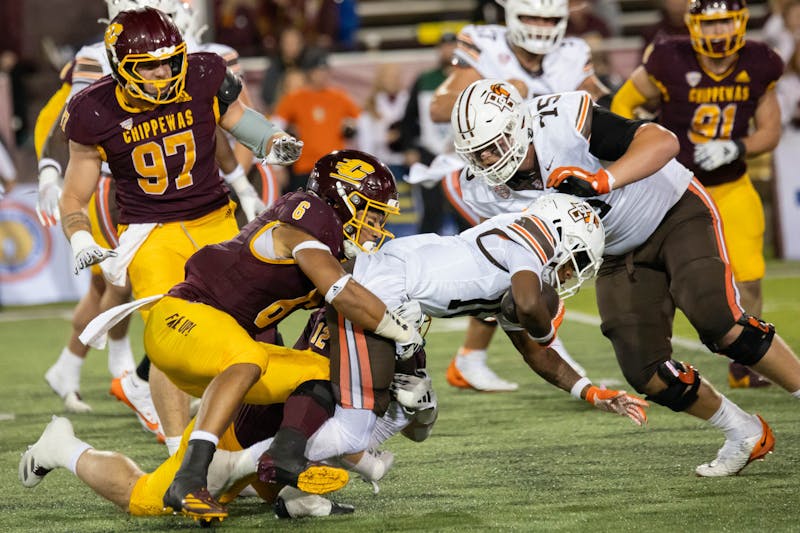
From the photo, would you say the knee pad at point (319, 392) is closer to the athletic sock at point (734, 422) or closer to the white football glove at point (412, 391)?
the white football glove at point (412, 391)

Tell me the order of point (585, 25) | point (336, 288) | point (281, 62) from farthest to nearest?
1. point (585, 25)
2. point (281, 62)
3. point (336, 288)

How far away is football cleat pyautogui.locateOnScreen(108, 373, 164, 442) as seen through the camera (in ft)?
18.2

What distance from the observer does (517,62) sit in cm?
652

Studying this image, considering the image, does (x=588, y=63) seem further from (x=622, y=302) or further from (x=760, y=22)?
(x=760, y=22)

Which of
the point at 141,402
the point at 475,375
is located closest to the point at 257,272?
the point at 141,402

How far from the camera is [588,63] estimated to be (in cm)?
665

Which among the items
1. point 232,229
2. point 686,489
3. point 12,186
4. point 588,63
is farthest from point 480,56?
point 12,186

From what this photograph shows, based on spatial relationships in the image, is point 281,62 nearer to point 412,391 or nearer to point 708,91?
point 708,91

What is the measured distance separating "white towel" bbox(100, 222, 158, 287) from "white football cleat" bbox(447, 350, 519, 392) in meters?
2.04

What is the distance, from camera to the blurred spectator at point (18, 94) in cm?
1194

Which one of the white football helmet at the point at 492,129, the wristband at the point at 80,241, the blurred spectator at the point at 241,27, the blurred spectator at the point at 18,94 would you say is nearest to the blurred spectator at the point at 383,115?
the blurred spectator at the point at 241,27

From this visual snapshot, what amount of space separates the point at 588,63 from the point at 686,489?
9.61 feet

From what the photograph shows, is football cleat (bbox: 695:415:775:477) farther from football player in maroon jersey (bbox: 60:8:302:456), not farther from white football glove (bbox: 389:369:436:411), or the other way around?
football player in maroon jersey (bbox: 60:8:302:456)

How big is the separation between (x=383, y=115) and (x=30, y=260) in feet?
11.1
